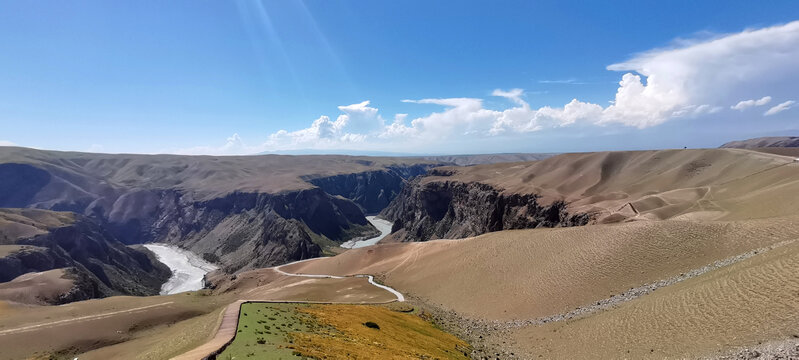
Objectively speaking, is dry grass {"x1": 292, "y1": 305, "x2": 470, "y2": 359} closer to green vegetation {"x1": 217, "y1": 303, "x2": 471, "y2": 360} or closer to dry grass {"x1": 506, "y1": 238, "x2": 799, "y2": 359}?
green vegetation {"x1": 217, "y1": 303, "x2": 471, "y2": 360}

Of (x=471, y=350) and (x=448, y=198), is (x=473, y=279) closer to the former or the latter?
(x=471, y=350)

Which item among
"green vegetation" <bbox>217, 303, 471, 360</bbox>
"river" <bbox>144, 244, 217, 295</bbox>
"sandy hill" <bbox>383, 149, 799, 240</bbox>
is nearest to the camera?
"green vegetation" <bbox>217, 303, 471, 360</bbox>

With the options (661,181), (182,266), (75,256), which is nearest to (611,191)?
(661,181)

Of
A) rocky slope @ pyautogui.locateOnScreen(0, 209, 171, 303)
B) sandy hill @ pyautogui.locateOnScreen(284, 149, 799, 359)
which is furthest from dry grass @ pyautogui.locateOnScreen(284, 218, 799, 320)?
rocky slope @ pyautogui.locateOnScreen(0, 209, 171, 303)

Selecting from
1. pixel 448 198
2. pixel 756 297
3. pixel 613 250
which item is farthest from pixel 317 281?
pixel 448 198

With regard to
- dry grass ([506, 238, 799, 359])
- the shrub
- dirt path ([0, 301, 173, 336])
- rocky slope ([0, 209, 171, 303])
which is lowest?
rocky slope ([0, 209, 171, 303])

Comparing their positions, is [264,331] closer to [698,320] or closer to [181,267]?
[698,320]
